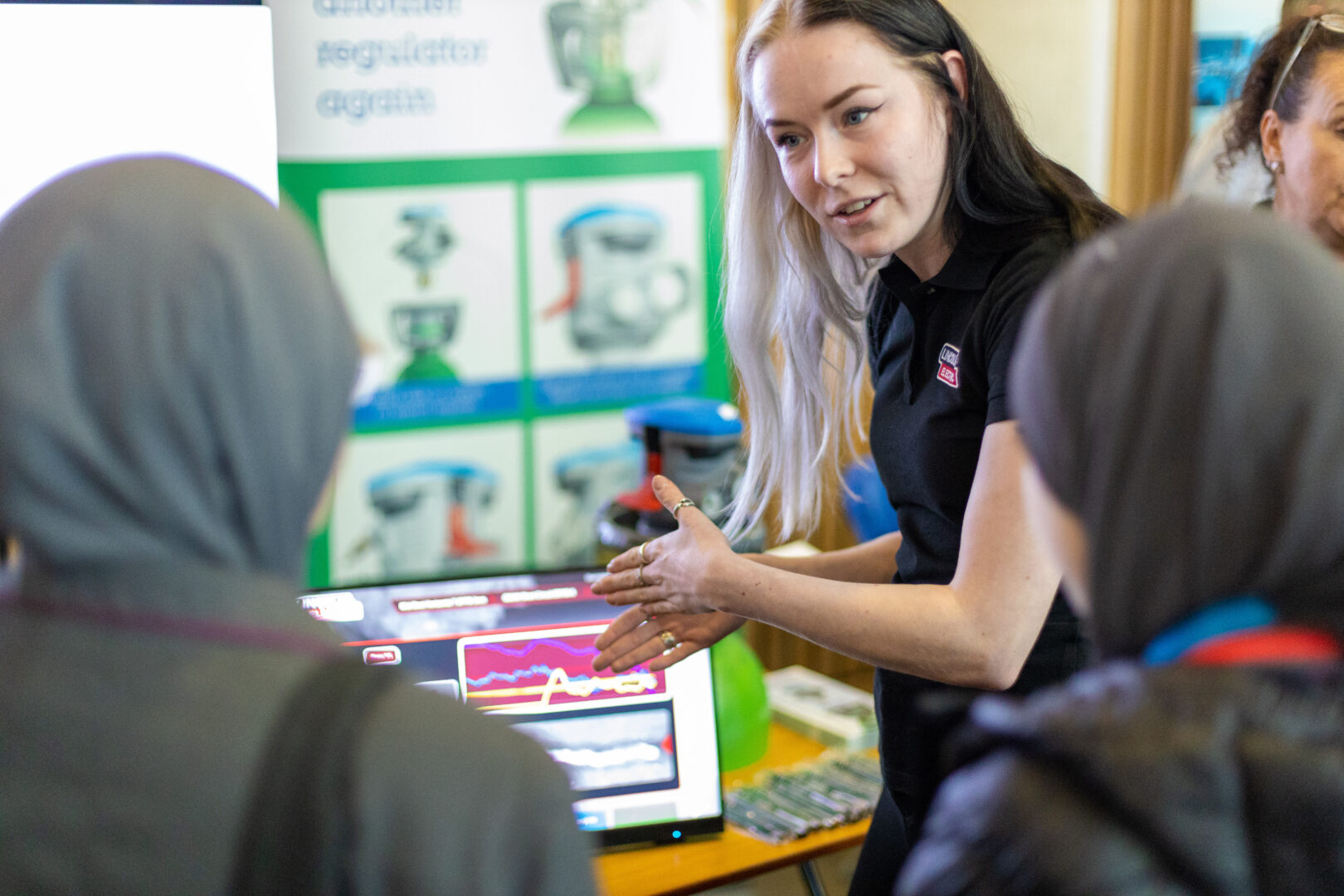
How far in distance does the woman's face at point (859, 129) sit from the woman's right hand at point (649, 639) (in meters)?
0.53

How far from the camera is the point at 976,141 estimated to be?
1.44m

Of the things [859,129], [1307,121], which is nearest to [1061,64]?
[1307,121]

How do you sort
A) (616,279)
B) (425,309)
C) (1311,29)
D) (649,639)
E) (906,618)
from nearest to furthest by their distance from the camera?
(906,618), (649,639), (1311,29), (425,309), (616,279)

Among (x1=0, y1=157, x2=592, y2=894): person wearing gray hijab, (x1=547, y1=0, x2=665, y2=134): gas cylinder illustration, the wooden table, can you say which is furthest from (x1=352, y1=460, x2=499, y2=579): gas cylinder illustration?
(x1=0, y1=157, x2=592, y2=894): person wearing gray hijab

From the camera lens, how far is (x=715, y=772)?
1.81 meters

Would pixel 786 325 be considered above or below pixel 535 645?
above

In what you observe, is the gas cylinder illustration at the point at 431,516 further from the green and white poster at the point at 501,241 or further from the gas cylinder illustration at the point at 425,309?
the gas cylinder illustration at the point at 425,309

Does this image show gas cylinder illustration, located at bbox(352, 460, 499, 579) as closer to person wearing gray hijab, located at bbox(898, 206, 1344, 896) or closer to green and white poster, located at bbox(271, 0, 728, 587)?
green and white poster, located at bbox(271, 0, 728, 587)

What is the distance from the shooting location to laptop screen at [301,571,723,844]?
1761mm

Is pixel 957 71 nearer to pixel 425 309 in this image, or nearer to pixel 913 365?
pixel 913 365

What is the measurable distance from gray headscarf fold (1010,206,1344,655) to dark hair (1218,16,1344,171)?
4.29 ft

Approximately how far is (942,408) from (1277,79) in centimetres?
98

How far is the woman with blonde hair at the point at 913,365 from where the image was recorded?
4.33 ft

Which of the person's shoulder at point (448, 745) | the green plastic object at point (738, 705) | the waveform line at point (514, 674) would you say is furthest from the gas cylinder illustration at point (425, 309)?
the person's shoulder at point (448, 745)
